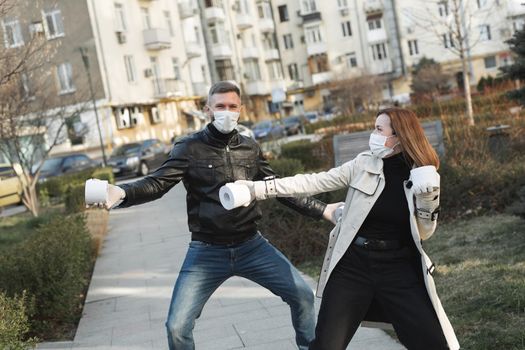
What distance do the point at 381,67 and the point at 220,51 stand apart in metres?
15.1

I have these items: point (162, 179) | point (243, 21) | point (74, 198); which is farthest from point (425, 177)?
point (243, 21)

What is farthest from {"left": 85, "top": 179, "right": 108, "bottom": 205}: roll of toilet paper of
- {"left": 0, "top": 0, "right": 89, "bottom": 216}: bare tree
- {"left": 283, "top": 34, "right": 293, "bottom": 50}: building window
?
{"left": 283, "top": 34, "right": 293, "bottom": 50}: building window

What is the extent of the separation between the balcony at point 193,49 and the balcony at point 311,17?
1753 centimetres

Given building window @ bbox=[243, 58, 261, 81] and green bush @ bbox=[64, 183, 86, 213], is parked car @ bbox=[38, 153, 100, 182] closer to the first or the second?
green bush @ bbox=[64, 183, 86, 213]

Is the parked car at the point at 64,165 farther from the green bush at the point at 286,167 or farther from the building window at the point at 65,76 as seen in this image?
the green bush at the point at 286,167

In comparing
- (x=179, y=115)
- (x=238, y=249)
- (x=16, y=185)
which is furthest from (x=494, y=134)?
(x=179, y=115)

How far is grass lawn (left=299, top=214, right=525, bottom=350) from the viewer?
498 cm

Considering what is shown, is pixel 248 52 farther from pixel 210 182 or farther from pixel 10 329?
pixel 210 182

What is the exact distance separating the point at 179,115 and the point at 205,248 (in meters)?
44.2

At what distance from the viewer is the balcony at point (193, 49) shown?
50.4 meters

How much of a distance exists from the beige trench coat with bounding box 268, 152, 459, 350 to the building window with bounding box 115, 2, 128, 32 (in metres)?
39.0

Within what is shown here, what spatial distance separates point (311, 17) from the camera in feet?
219

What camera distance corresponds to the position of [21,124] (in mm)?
16891

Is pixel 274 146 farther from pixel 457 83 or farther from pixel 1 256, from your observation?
pixel 457 83
